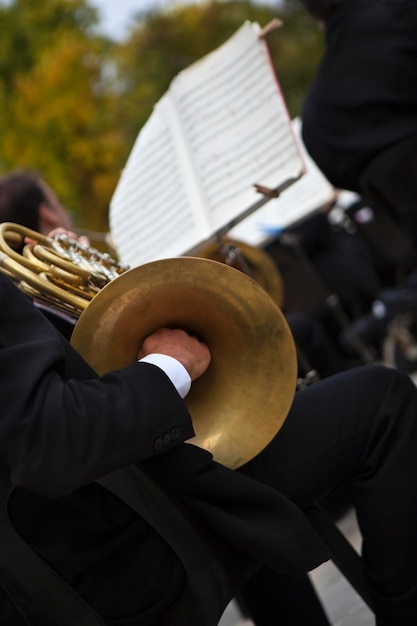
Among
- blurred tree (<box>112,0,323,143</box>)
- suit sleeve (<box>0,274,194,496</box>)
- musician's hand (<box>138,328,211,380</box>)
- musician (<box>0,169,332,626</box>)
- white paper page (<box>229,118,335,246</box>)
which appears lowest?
blurred tree (<box>112,0,323,143</box>)

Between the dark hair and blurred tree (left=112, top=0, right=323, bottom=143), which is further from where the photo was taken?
blurred tree (left=112, top=0, right=323, bottom=143)

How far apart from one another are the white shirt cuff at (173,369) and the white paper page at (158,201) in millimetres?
1152

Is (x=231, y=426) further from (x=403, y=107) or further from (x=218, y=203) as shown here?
(x=403, y=107)

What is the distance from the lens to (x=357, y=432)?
78.8 inches

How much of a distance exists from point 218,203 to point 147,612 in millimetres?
1359

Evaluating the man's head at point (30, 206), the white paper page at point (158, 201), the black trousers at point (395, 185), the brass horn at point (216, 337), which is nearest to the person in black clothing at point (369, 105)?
the black trousers at point (395, 185)

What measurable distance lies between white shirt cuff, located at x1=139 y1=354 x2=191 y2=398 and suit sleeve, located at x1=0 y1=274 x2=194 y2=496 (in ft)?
0.15

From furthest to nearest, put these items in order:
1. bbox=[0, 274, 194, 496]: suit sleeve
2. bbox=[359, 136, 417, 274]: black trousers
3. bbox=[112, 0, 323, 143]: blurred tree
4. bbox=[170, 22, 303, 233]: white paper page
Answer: bbox=[112, 0, 323, 143]: blurred tree, bbox=[359, 136, 417, 274]: black trousers, bbox=[170, 22, 303, 233]: white paper page, bbox=[0, 274, 194, 496]: suit sleeve

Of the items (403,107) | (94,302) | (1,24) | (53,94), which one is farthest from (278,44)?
(94,302)

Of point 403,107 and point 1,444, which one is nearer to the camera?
point 1,444

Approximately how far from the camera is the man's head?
317cm

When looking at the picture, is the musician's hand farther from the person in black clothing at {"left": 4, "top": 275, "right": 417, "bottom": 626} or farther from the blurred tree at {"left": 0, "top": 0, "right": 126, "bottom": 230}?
the blurred tree at {"left": 0, "top": 0, "right": 126, "bottom": 230}

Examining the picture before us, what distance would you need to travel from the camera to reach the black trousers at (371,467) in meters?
1.95

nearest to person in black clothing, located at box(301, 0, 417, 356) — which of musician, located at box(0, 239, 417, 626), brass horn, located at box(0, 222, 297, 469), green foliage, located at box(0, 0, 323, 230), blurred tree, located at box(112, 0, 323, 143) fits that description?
musician, located at box(0, 239, 417, 626)
